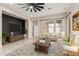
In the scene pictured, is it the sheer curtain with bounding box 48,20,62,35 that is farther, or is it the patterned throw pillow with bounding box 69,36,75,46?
the sheer curtain with bounding box 48,20,62,35

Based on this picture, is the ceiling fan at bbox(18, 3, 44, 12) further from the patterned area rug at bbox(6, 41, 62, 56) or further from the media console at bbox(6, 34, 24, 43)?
the patterned area rug at bbox(6, 41, 62, 56)

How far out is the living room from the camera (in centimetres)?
206

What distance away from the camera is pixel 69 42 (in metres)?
2.07

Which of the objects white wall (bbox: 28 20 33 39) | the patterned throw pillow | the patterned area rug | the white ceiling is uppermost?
the white ceiling

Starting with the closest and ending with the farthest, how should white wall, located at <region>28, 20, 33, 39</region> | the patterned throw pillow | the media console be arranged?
1. the patterned throw pillow
2. the media console
3. white wall, located at <region>28, 20, 33, 39</region>

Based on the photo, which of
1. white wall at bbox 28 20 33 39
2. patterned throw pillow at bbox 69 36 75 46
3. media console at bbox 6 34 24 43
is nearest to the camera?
patterned throw pillow at bbox 69 36 75 46

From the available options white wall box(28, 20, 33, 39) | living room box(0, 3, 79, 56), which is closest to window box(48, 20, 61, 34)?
living room box(0, 3, 79, 56)

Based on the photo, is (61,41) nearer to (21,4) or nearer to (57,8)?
(57,8)

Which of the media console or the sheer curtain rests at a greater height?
the sheer curtain

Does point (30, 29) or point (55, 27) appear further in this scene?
point (30, 29)

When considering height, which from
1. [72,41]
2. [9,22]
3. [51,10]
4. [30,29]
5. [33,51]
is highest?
[51,10]

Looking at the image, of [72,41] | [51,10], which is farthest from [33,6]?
[72,41]

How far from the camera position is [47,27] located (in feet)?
7.38

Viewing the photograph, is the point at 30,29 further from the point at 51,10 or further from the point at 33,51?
the point at 51,10
